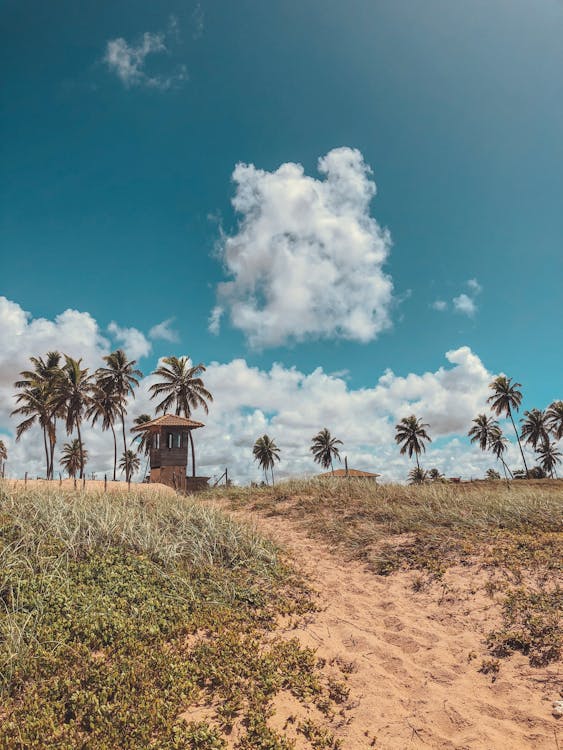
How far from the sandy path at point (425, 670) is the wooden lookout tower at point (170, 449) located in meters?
21.5

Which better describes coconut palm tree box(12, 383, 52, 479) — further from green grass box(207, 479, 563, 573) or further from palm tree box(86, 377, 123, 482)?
green grass box(207, 479, 563, 573)

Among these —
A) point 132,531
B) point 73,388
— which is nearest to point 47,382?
point 73,388

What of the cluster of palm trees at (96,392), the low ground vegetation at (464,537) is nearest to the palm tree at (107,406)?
the cluster of palm trees at (96,392)

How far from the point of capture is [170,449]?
28.0m

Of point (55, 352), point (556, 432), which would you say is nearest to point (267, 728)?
point (55, 352)

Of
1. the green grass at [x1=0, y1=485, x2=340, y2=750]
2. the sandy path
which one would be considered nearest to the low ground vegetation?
the sandy path

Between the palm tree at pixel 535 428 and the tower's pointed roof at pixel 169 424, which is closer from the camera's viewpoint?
the tower's pointed roof at pixel 169 424

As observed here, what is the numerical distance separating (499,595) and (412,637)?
179 centimetres

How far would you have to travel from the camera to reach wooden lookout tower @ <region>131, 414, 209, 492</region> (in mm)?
27598

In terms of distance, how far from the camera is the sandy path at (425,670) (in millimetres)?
4055

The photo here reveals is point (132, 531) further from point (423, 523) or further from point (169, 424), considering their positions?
point (169, 424)

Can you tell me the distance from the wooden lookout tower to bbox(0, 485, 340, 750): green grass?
19533 millimetres

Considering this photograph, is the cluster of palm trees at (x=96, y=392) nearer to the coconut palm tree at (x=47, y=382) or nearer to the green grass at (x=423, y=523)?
the coconut palm tree at (x=47, y=382)

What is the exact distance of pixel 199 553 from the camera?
24.9 feet
